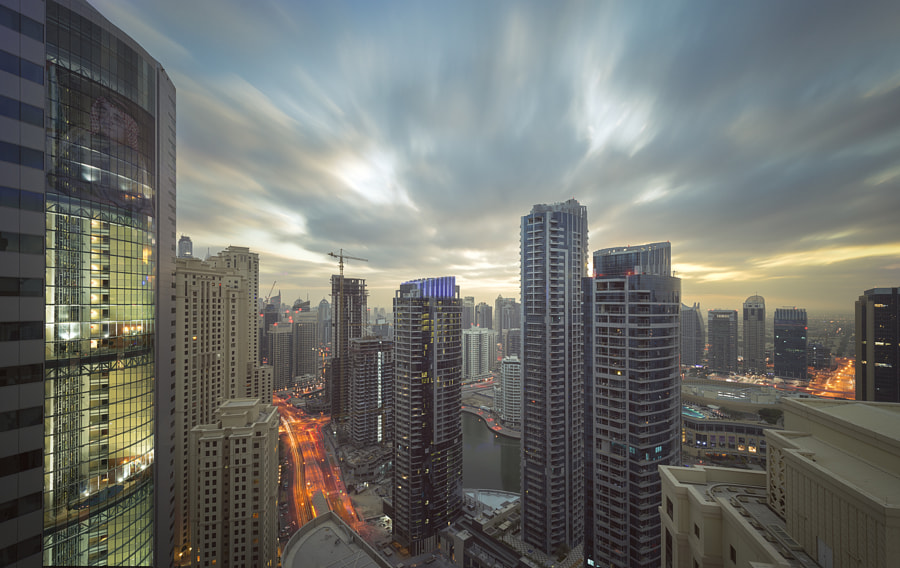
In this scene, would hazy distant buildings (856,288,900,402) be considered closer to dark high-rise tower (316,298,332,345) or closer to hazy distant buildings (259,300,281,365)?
hazy distant buildings (259,300,281,365)

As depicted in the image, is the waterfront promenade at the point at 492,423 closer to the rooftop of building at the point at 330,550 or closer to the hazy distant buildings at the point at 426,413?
the hazy distant buildings at the point at 426,413

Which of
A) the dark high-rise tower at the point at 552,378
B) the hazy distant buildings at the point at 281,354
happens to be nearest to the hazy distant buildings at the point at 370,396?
the dark high-rise tower at the point at 552,378

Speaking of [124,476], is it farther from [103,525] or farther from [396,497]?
[396,497]

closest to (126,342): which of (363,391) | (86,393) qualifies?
(86,393)

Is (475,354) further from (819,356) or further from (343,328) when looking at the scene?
(819,356)

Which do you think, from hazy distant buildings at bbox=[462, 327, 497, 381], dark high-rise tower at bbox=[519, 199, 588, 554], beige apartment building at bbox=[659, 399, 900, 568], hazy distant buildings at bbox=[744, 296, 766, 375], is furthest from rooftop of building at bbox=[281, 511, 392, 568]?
hazy distant buildings at bbox=[744, 296, 766, 375]
